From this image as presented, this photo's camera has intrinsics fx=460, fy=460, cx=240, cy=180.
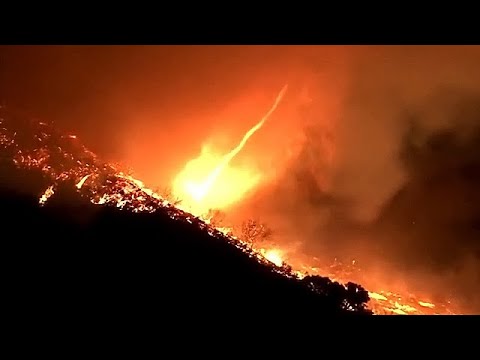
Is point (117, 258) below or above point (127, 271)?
above

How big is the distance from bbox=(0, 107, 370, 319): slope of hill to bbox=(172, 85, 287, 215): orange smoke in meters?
6.69

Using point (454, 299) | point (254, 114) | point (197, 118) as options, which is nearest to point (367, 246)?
point (454, 299)

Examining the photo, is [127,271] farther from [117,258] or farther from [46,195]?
[46,195]

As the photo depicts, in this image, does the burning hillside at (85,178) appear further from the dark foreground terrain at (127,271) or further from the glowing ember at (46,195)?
the dark foreground terrain at (127,271)

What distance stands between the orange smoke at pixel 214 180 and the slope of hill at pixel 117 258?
21.9 ft

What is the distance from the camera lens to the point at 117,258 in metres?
7.70

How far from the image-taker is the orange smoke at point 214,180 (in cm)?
1661

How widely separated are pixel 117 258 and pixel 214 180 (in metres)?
9.83

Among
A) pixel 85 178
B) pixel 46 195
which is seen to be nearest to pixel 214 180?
pixel 85 178

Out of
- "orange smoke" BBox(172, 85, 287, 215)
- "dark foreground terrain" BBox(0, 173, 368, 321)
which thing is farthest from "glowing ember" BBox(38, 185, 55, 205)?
"orange smoke" BBox(172, 85, 287, 215)

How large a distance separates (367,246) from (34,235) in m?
15.8

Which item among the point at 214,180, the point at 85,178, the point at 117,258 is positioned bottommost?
the point at 117,258

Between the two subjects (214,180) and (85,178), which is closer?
(85,178)
